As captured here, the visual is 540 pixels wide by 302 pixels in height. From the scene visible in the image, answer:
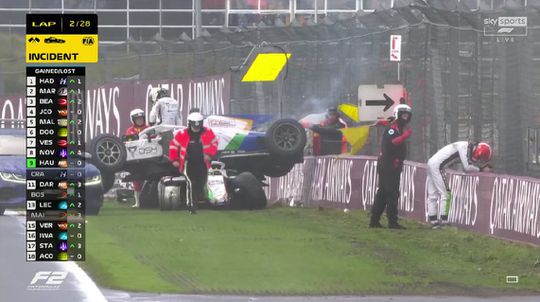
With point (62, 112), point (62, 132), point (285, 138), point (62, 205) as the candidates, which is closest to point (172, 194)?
point (285, 138)

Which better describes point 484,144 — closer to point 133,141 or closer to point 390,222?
point 390,222

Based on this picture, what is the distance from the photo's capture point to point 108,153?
25.5m

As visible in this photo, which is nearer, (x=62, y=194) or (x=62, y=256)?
(x=62, y=194)

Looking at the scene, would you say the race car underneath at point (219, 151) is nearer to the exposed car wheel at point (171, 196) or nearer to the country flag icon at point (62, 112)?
the exposed car wheel at point (171, 196)

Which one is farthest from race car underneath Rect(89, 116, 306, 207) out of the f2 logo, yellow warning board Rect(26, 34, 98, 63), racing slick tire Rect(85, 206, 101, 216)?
yellow warning board Rect(26, 34, 98, 63)

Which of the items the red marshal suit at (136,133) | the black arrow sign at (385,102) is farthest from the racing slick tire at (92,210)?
the black arrow sign at (385,102)

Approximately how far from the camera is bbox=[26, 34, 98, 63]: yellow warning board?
1305cm

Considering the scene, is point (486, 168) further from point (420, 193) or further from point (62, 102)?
point (62, 102)

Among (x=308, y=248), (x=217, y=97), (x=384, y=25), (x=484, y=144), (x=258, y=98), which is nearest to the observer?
(x=308, y=248)

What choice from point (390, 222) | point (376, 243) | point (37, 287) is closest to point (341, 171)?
point (390, 222)

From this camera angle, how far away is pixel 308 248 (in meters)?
18.7

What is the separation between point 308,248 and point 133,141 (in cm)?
804

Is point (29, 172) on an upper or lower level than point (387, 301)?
upper

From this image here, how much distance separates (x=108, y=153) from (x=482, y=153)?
23.0 ft
